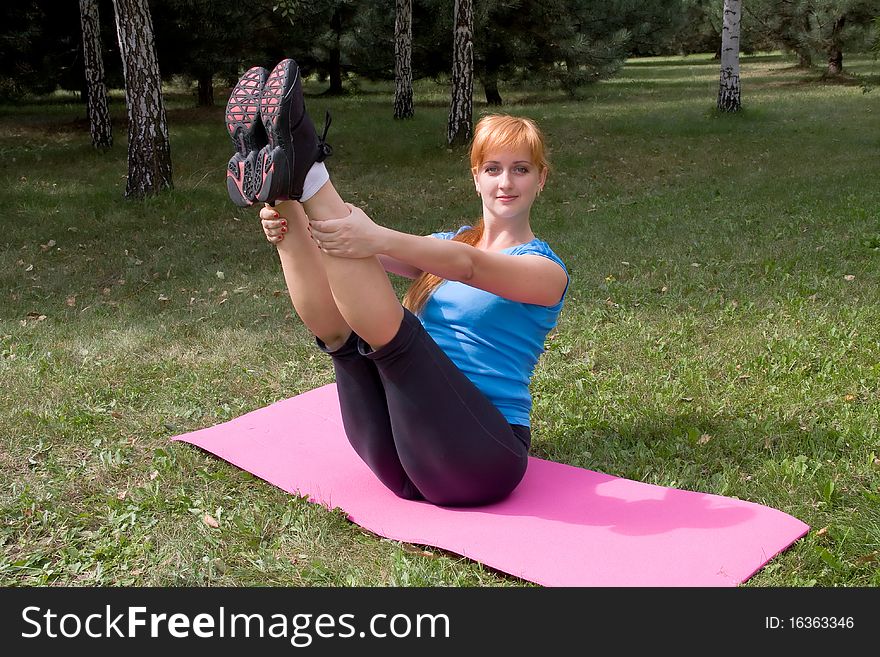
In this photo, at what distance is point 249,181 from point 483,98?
65.0ft

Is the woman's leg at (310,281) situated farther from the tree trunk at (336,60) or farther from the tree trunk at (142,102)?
the tree trunk at (336,60)

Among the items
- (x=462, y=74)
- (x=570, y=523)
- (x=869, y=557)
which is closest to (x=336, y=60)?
(x=462, y=74)

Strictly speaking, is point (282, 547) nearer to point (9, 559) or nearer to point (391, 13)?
point (9, 559)

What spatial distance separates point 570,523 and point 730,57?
13901 millimetres

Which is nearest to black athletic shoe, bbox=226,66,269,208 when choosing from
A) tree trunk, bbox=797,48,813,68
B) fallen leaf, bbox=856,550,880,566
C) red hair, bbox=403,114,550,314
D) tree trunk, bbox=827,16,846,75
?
red hair, bbox=403,114,550,314

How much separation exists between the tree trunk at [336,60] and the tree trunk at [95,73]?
905 cm

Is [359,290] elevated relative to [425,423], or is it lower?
elevated

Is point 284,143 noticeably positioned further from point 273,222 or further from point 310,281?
point 310,281

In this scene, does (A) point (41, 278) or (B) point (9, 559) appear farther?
(A) point (41, 278)

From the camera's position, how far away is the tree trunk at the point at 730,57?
14.4 metres

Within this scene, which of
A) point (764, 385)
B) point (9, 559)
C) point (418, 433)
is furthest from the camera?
point (764, 385)

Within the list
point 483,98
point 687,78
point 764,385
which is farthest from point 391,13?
point 764,385

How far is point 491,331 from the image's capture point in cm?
308
